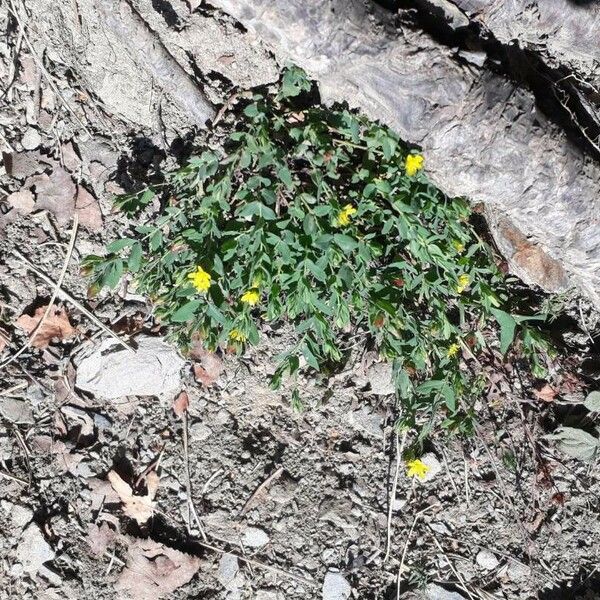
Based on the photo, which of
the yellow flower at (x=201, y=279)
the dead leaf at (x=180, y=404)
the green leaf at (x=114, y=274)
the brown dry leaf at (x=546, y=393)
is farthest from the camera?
the brown dry leaf at (x=546, y=393)

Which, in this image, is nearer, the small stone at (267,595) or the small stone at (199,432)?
the small stone at (267,595)

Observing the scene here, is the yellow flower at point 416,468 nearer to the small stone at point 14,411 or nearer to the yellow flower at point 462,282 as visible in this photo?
the yellow flower at point 462,282

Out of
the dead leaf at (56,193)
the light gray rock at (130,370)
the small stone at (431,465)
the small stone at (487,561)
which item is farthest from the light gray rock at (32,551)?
the small stone at (487,561)

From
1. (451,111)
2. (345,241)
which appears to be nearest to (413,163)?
(451,111)

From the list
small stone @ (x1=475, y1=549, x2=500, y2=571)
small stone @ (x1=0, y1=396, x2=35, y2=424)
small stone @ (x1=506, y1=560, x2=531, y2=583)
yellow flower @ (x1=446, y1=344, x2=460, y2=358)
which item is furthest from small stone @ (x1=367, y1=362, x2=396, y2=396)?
small stone @ (x1=0, y1=396, x2=35, y2=424)

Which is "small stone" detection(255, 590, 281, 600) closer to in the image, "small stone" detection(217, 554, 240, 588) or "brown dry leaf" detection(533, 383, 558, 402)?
"small stone" detection(217, 554, 240, 588)
